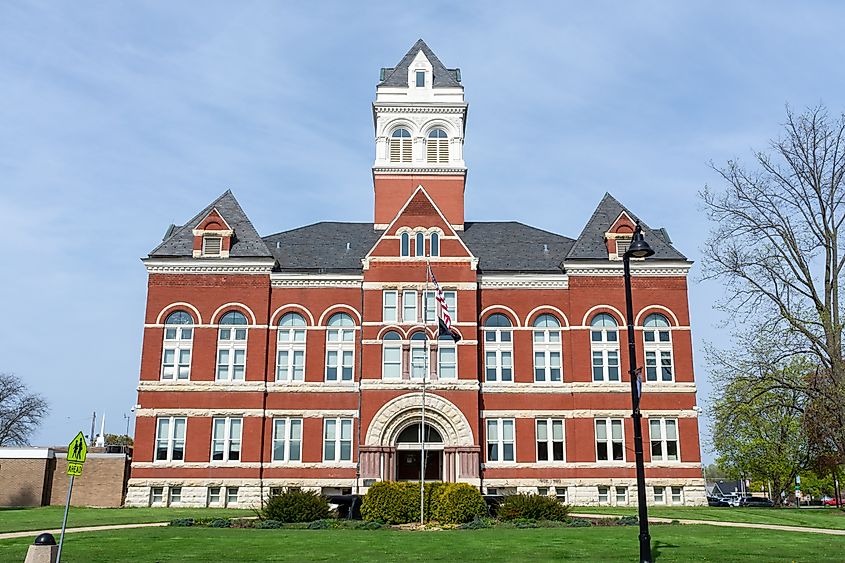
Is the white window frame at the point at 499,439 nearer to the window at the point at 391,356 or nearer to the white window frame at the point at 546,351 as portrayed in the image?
the white window frame at the point at 546,351

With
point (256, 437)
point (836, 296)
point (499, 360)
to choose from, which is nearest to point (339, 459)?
point (256, 437)

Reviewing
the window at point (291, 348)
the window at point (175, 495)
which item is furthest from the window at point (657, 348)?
the window at point (175, 495)

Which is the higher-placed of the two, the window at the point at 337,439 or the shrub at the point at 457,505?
the window at the point at 337,439

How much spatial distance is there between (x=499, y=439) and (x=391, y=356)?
6.97 meters

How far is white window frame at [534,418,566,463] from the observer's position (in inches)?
1631

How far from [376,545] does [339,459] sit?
19552 mm

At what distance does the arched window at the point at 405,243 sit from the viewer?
140 ft

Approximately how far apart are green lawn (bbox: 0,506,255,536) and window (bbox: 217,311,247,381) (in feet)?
23.0

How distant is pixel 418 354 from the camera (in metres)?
41.4

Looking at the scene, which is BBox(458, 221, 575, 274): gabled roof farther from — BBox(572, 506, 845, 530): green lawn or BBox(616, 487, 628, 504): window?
BBox(572, 506, 845, 530): green lawn

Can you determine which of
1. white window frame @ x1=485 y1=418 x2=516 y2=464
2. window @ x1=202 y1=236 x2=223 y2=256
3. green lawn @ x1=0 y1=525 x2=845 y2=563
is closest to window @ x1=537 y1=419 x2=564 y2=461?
white window frame @ x1=485 y1=418 x2=516 y2=464

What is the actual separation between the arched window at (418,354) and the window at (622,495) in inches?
446

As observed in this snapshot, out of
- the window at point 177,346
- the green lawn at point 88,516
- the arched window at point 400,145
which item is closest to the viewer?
the green lawn at point 88,516

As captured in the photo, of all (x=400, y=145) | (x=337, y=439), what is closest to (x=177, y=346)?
(x=337, y=439)
